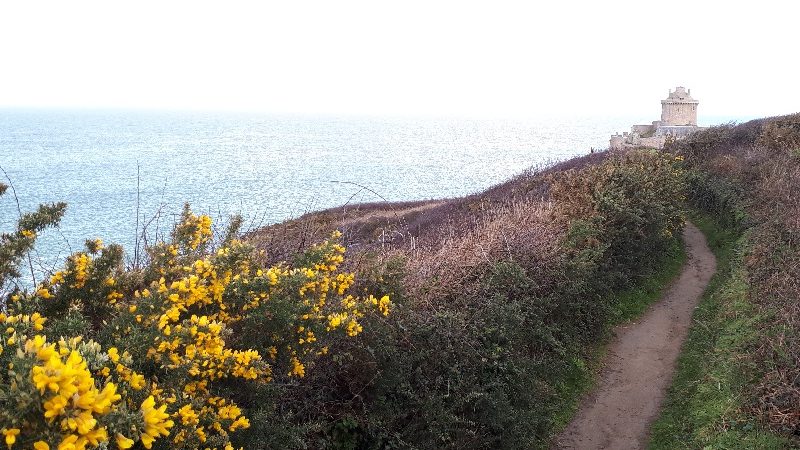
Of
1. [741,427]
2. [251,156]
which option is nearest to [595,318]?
[741,427]

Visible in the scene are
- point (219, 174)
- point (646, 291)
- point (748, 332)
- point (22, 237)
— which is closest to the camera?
point (22, 237)

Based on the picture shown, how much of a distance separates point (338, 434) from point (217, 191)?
4645 cm

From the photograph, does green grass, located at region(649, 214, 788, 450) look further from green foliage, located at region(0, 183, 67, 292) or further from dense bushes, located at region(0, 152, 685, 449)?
green foliage, located at region(0, 183, 67, 292)

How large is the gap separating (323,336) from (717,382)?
25.1ft

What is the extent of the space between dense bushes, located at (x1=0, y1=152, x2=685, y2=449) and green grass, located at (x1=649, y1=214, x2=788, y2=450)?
6.13 ft

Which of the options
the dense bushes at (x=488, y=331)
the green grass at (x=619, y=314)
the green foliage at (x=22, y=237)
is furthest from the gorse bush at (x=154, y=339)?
the green grass at (x=619, y=314)

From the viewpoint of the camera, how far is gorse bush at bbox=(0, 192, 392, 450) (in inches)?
109

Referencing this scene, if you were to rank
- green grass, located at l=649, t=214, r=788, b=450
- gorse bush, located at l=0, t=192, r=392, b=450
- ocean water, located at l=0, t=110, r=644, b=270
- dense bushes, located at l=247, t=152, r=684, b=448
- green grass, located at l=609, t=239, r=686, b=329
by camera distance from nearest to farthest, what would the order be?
gorse bush, located at l=0, t=192, r=392, b=450
dense bushes, located at l=247, t=152, r=684, b=448
green grass, located at l=649, t=214, r=788, b=450
green grass, located at l=609, t=239, r=686, b=329
ocean water, located at l=0, t=110, r=644, b=270

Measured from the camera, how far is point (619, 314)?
14.5 m

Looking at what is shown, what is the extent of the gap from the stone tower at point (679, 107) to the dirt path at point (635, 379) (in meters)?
46.2

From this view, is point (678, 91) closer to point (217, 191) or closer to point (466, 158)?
point (466, 158)

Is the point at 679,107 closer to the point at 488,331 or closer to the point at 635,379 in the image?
the point at 635,379

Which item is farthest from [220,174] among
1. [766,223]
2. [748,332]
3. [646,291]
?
[748,332]

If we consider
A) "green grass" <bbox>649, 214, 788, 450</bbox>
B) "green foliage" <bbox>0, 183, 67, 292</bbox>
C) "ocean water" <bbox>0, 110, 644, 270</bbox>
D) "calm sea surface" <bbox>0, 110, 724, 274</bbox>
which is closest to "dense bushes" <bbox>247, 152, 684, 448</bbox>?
"green grass" <bbox>649, 214, 788, 450</bbox>
